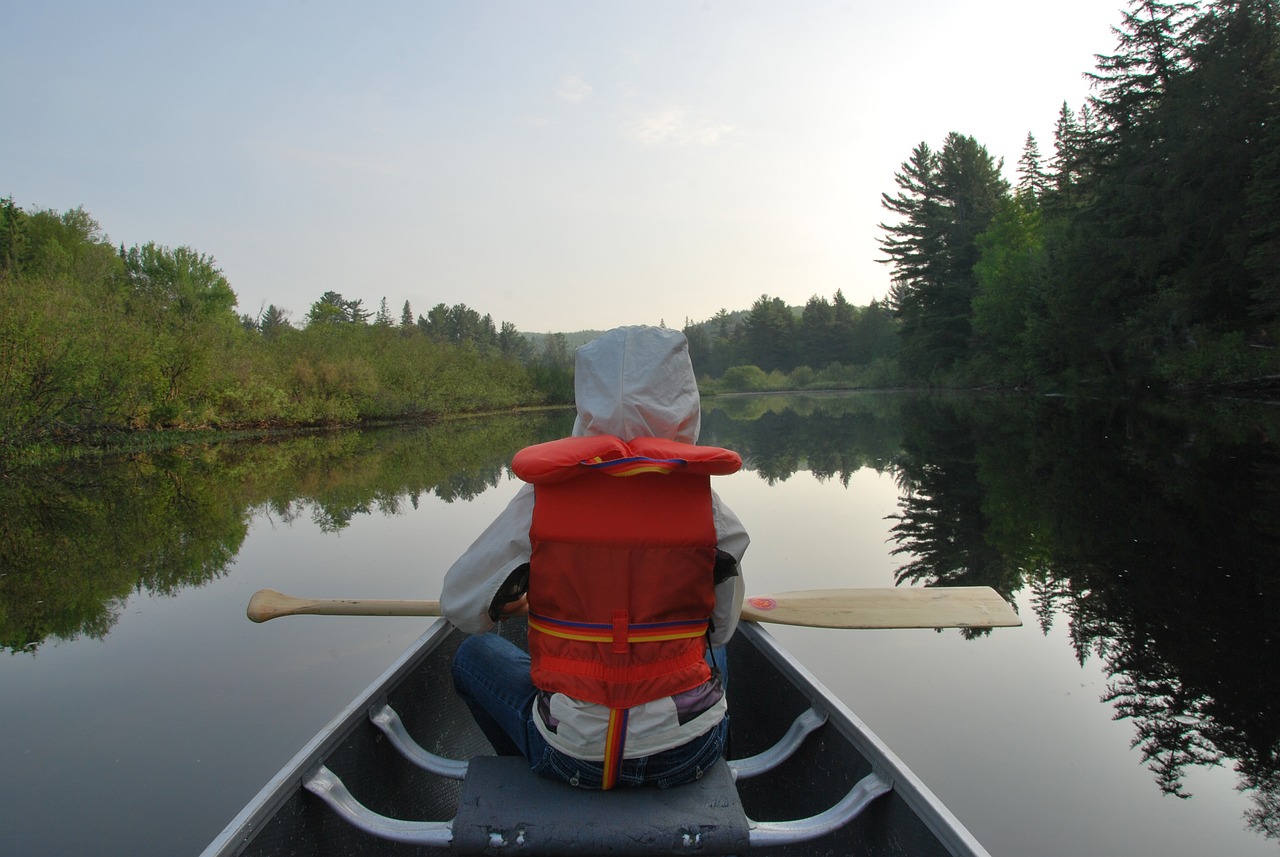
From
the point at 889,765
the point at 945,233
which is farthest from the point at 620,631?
the point at 945,233

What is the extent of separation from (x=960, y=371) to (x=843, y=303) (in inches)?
1599

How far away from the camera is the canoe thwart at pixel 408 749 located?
2.21 meters

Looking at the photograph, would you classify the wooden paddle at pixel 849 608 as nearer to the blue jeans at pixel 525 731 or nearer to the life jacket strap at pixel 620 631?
the blue jeans at pixel 525 731

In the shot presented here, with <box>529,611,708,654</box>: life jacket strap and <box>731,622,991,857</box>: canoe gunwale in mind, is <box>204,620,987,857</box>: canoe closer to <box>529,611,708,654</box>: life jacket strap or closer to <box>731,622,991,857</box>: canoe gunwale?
<box>731,622,991,857</box>: canoe gunwale

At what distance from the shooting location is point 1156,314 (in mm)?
21219

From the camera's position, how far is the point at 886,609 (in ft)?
10.6

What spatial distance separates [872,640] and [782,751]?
2.07m

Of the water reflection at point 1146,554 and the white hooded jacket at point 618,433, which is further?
A: the water reflection at point 1146,554

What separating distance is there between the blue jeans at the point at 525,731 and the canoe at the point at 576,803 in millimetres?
42

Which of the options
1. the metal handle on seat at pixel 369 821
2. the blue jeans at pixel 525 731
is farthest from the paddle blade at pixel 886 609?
the metal handle on seat at pixel 369 821

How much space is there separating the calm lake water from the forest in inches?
338

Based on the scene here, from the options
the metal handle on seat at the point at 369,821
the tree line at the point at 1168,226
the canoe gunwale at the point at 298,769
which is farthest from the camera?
the tree line at the point at 1168,226

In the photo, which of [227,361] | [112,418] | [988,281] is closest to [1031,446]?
[112,418]

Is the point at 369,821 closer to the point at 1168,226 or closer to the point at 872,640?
the point at 872,640
